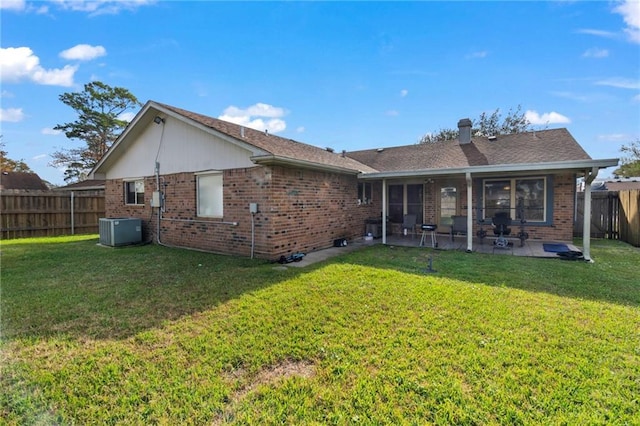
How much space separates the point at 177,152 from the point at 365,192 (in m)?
6.96

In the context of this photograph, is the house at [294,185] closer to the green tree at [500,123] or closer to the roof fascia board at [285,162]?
the roof fascia board at [285,162]

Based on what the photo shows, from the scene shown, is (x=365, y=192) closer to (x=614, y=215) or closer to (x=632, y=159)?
(x=614, y=215)

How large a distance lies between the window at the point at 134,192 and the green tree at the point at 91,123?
1487 centimetres

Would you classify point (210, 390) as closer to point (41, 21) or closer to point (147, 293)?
point (147, 293)

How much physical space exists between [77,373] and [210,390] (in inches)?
52.3

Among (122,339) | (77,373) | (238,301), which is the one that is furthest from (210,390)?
(238,301)

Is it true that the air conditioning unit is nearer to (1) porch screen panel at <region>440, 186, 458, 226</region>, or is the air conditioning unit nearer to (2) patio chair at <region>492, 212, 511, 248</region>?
(1) porch screen panel at <region>440, 186, 458, 226</region>

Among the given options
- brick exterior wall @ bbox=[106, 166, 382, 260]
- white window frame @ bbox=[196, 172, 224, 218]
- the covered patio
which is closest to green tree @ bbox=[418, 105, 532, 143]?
the covered patio

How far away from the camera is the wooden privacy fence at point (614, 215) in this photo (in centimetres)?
1004

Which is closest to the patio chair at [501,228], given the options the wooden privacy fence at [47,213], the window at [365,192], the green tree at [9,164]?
the window at [365,192]

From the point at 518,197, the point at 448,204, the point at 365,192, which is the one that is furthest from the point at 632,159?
the point at 365,192

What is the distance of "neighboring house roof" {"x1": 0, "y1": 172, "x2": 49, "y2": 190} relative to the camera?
71.3 feet

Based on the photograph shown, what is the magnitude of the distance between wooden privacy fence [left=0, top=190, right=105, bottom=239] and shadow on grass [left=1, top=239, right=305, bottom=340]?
15.5 feet

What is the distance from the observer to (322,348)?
3.16 meters
